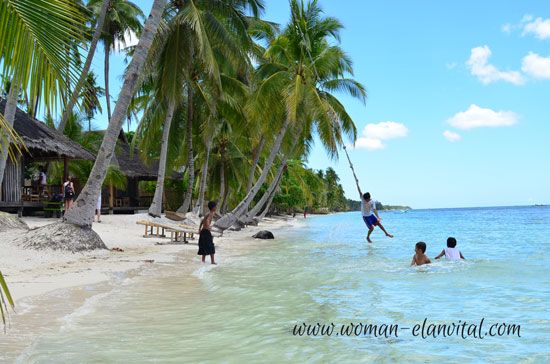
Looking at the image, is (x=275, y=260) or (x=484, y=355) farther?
(x=275, y=260)

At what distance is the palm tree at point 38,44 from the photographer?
9.53ft

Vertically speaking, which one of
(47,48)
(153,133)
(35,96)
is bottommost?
(35,96)

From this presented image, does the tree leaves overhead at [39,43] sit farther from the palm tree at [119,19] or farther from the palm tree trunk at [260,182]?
the palm tree at [119,19]

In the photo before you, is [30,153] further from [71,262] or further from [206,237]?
[206,237]

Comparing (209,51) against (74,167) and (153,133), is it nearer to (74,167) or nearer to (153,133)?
(153,133)

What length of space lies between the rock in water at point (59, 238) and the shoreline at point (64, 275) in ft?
0.66

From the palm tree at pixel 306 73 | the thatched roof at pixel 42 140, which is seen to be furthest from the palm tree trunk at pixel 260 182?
the thatched roof at pixel 42 140

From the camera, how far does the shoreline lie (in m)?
5.08

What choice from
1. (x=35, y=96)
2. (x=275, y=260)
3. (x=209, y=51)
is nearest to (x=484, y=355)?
(x=35, y=96)

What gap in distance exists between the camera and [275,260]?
12453 mm

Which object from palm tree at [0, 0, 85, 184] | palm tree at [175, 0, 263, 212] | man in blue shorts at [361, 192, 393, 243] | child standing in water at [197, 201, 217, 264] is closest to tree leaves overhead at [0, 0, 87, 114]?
palm tree at [0, 0, 85, 184]

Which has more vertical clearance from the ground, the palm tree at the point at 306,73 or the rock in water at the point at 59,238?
the palm tree at the point at 306,73

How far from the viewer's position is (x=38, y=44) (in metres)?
2.99

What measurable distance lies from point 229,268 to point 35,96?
7.83 m
